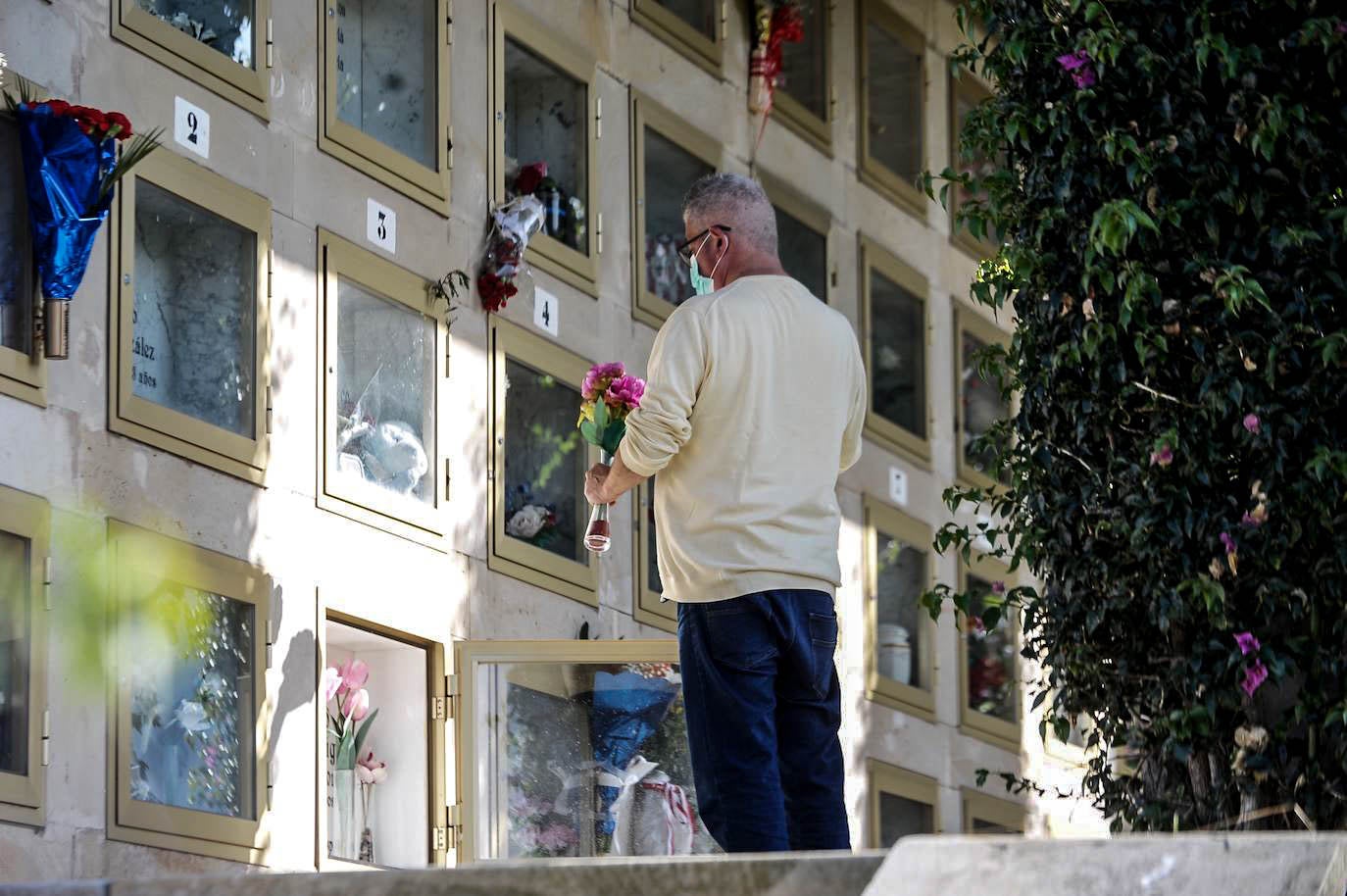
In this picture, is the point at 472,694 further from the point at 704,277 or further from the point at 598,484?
the point at 598,484

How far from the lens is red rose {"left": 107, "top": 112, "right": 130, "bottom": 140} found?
7.77 m

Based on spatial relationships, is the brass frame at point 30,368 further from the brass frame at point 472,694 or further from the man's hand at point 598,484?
the man's hand at point 598,484

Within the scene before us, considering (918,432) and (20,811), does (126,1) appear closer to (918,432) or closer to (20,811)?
(20,811)

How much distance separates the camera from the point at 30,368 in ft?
25.3

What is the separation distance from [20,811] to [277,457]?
1.87m

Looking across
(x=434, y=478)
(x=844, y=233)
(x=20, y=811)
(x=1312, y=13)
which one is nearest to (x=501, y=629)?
(x=434, y=478)

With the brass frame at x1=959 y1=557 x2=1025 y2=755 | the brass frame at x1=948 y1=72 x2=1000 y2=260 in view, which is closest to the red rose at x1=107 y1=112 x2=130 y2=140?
the brass frame at x1=959 y1=557 x2=1025 y2=755

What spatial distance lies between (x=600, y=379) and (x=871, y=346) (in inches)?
303

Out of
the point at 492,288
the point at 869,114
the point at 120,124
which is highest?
the point at 869,114

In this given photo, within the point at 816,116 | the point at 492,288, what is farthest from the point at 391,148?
the point at 816,116

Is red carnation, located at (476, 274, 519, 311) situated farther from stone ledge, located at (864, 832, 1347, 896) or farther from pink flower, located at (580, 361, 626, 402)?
stone ledge, located at (864, 832, 1347, 896)

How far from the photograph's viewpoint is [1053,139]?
6.20 metres

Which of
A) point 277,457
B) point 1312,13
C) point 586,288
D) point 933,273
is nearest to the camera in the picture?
point 1312,13

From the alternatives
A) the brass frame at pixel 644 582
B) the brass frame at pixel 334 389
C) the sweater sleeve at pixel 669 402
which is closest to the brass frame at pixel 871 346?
the brass frame at pixel 644 582
